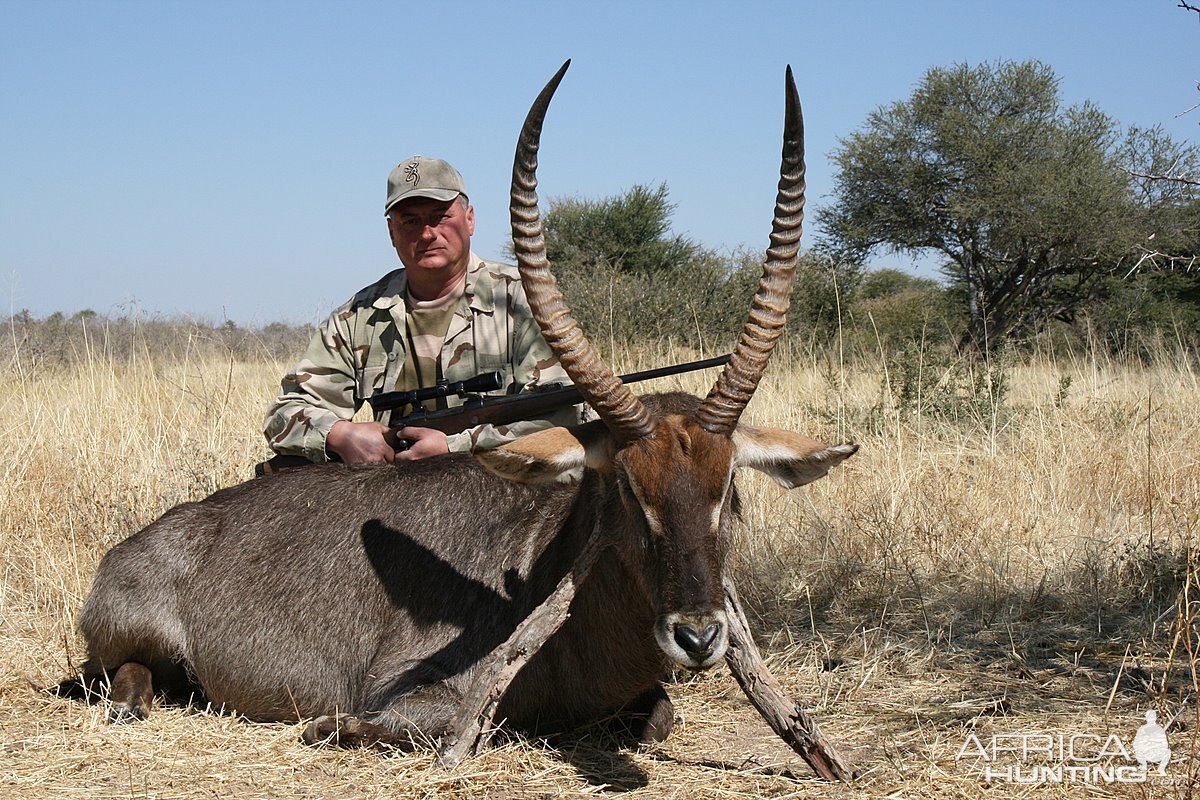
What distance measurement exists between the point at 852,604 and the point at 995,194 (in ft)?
55.5

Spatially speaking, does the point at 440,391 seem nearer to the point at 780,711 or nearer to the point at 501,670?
the point at 501,670

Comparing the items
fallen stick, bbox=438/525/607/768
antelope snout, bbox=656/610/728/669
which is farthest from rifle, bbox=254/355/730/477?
antelope snout, bbox=656/610/728/669

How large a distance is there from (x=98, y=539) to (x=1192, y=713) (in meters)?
6.23

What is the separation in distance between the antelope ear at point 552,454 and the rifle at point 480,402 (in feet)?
2.90

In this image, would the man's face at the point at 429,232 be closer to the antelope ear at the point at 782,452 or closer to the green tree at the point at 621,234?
the antelope ear at the point at 782,452

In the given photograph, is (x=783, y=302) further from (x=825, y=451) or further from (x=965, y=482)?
(x=965, y=482)

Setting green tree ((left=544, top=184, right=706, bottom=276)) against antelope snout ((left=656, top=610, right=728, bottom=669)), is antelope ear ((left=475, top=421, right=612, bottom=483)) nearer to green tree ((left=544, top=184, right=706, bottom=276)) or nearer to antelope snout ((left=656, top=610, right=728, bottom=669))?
antelope snout ((left=656, top=610, right=728, bottom=669))

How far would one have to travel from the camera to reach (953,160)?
872 inches

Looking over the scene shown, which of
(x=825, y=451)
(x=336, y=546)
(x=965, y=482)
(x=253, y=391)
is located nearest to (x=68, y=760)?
(x=336, y=546)

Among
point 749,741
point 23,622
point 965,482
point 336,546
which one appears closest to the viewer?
point 749,741

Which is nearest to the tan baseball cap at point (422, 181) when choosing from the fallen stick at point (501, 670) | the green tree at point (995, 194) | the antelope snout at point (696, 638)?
the fallen stick at point (501, 670)

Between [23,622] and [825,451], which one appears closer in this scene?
[825,451]

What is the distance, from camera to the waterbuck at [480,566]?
13.2 ft

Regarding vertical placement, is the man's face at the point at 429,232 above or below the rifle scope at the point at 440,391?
above
